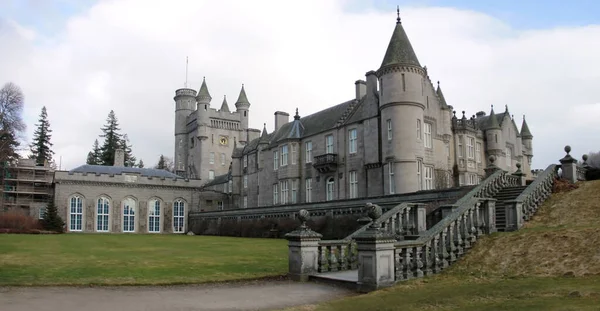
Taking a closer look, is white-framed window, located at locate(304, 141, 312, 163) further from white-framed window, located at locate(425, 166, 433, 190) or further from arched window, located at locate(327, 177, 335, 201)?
white-framed window, located at locate(425, 166, 433, 190)

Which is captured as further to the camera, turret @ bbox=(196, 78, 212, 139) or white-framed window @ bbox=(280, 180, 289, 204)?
turret @ bbox=(196, 78, 212, 139)

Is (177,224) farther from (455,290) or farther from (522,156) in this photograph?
(455,290)

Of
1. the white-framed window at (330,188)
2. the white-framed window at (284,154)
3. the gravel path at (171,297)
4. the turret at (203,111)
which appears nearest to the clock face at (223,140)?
the turret at (203,111)

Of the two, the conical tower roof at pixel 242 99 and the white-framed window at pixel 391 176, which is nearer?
the white-framed window at pixel 391 176

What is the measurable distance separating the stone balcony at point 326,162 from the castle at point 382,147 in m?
0.08

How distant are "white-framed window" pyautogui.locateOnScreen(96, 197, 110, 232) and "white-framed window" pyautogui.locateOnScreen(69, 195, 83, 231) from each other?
1.66 meters

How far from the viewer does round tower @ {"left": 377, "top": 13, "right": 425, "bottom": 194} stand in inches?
1319

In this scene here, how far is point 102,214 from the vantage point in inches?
2148

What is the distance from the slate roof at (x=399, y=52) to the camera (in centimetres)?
3406

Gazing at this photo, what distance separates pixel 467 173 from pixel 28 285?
35.6m

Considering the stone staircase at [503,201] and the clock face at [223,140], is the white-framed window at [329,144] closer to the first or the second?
the stone staircase at [503,201]

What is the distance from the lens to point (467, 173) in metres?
41.4

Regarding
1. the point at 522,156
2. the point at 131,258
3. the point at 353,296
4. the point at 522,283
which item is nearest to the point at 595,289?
the point at 522,283

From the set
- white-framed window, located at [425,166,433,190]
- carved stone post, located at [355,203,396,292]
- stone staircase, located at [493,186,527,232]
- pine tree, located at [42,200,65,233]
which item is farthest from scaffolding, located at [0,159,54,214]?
carved stone post, located at [355,203,396,292]
